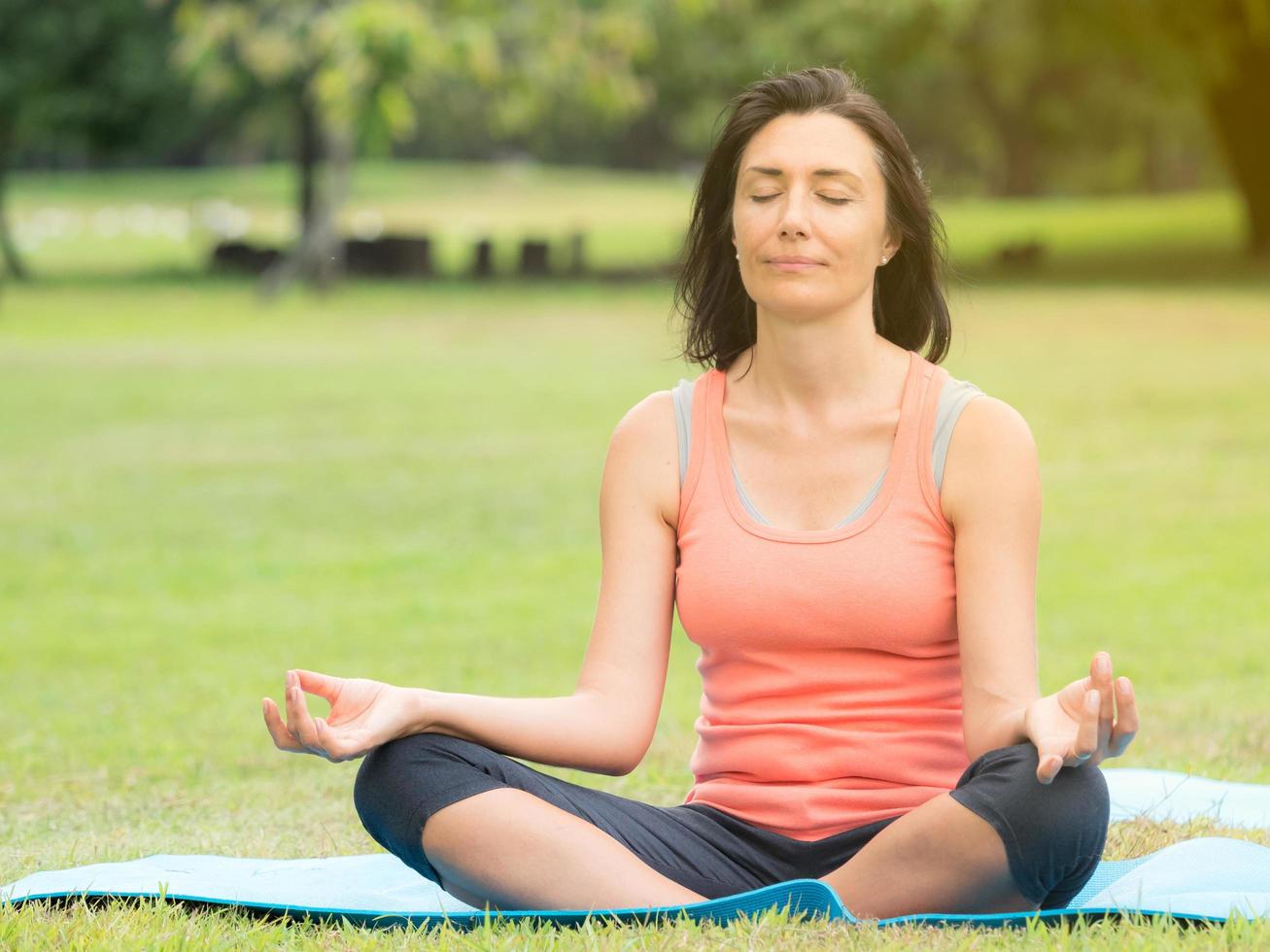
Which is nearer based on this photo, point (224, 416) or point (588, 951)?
point (588, 951)

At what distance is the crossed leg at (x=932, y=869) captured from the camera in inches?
122

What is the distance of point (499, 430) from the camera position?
14195mm

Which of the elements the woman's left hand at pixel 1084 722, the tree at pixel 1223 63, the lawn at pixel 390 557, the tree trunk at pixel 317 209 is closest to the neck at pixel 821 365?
the woman's left hand at pixel 1084 722

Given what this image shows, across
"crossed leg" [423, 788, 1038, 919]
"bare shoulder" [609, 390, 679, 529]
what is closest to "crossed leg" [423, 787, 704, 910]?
"crossed leg" [423, 788, 1038, 919]

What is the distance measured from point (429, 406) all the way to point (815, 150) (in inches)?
480

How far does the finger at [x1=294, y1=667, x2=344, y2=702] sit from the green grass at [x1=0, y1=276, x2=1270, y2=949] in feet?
1.50

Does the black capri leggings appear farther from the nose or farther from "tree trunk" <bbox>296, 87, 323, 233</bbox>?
"tree trunk" <bbox>296, 87, 323, 233</bbox>

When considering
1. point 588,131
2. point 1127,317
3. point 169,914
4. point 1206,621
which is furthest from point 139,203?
point 169,914

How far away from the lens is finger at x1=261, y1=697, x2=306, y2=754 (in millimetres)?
3033

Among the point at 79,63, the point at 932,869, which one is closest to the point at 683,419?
the point at 932,869

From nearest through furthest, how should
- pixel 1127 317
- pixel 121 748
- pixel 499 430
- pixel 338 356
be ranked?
pixel 121 748, pixel 499 430, pixel 338 356, pixel 1127 317

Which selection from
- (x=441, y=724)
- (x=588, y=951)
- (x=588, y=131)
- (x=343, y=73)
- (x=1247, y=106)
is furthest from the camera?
(x=588, y=131)

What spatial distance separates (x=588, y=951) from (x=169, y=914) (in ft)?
2.66

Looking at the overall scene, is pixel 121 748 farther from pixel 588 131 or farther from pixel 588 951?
pixel 588 131
